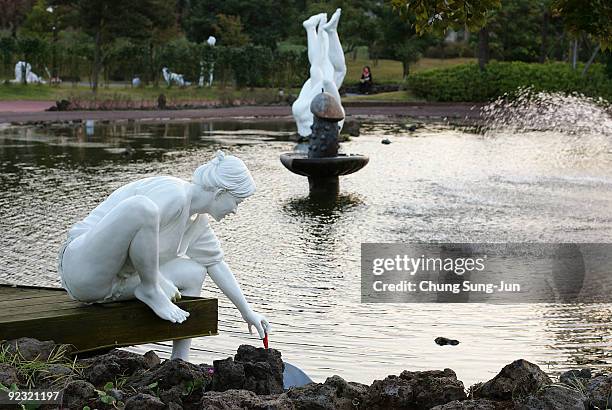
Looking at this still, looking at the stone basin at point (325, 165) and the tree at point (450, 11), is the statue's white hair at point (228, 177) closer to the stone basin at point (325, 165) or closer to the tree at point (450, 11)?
the tree at point (450, 11)

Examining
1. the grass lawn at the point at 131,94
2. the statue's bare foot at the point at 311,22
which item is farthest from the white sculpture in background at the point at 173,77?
the statue's bare foot at the point at 311,22

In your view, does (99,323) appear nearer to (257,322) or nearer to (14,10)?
(257,322)

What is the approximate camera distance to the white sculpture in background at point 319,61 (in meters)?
20.9

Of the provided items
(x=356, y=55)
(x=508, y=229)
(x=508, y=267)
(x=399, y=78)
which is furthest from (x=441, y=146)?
(x=356, y=55)

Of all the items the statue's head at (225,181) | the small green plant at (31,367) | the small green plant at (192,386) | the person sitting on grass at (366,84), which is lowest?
the small green plant at (192,386)

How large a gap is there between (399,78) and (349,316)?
43189 mm

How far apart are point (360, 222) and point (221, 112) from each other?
21.2m

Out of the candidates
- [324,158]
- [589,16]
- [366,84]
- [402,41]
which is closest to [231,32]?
[402,41]

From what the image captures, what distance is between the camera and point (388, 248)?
11359 millimetres

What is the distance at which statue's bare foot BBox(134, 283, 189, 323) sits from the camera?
5609mm

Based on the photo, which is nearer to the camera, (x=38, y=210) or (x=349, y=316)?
(x=349, y=316)

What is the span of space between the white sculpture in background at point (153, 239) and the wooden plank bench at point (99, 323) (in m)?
0.08

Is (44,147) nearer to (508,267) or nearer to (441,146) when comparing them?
(441,146)

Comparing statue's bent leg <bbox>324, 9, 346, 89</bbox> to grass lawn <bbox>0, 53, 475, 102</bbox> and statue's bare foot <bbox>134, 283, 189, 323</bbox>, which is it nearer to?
grass lawn <bbox>0, 53, 475, 102</bbox>
